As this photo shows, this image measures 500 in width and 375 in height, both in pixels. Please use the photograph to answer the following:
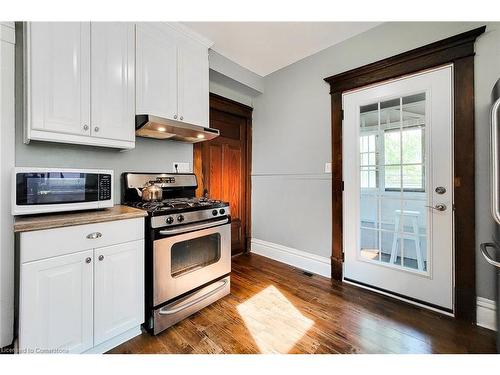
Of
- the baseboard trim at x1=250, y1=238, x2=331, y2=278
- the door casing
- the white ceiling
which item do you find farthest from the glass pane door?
the white ceiling

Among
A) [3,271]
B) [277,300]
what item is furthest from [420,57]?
[3,271]

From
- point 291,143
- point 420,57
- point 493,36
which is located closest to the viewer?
point 493,36

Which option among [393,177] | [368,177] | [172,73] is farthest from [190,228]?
[393,177]

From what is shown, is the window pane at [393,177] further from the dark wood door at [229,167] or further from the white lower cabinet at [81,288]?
the white lower cabinet at [81,288]

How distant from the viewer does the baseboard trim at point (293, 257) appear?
2.44 metres

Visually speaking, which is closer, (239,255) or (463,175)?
(463,175)

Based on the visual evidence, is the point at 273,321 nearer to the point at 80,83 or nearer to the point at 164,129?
the point at 164,129

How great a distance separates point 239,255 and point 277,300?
1.22 meters

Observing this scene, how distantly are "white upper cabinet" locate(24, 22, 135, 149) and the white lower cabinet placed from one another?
0.67 m

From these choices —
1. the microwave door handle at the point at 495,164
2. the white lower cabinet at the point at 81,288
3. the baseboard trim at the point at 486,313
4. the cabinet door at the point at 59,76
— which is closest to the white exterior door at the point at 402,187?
the baseboard trim at the point at 486,313
